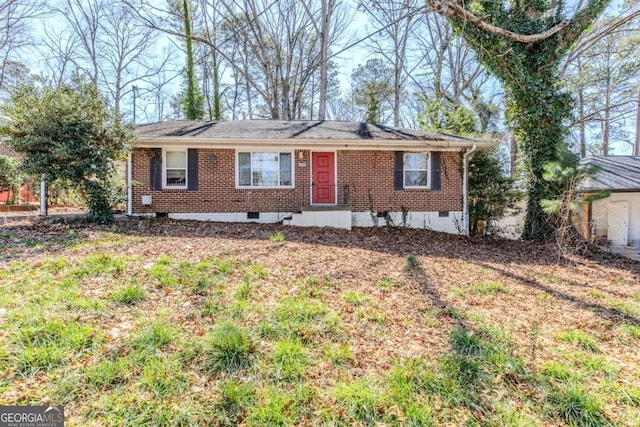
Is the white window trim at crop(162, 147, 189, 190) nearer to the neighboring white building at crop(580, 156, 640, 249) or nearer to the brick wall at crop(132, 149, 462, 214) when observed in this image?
the brick wall at crop(132, 149, 462, 214)

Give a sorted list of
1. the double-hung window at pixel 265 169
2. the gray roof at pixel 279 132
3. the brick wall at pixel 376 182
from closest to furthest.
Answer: the gray roof at pixel 279 132 → the double-hung window at pixel 265 169 → the brick wall at pixel 376 182

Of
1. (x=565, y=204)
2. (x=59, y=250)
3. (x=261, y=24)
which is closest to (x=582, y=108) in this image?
(x=565, y=204)

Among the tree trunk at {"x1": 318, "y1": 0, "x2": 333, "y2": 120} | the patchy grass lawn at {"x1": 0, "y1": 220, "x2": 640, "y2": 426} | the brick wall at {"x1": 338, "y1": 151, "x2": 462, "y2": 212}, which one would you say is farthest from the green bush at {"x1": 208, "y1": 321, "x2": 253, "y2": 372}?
the tree trunk at {"x1": 318, "y1": 0, "x2": 333, "y2": 120}

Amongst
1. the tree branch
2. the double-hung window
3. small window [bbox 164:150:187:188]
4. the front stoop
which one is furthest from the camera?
the double-hung window

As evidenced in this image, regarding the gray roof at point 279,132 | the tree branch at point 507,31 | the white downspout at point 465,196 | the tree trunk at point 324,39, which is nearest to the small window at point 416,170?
the gray roof at point 279,132

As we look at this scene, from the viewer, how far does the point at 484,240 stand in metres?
9.77

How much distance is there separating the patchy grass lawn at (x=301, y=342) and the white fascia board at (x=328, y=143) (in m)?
5.13

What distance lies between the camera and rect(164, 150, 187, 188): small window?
33.5 feet

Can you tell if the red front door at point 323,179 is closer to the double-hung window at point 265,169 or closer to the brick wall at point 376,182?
the brick wall at point 376,182

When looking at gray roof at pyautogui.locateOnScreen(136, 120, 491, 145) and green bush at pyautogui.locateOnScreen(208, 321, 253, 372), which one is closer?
green bush at pyautogui.locateOnScreen(208, 321, 253, 372)

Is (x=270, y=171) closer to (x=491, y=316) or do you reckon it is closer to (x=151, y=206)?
(x=151, y=206)

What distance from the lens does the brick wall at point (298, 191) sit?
10.1 m

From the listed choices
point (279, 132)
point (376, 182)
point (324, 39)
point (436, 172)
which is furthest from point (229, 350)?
point (324, 39)

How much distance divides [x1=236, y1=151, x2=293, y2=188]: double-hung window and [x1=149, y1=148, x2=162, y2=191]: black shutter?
244cm
